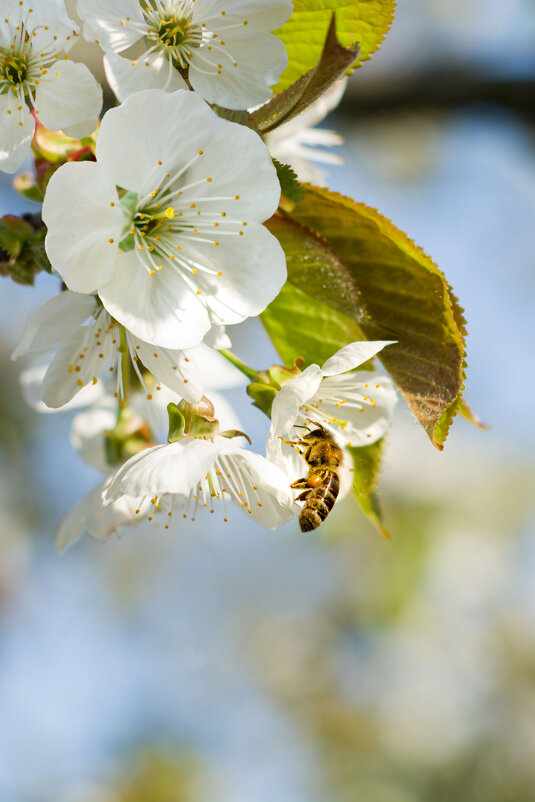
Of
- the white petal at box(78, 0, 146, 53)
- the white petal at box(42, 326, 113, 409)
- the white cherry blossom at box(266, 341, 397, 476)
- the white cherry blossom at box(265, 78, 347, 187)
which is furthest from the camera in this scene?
the white cherry blossom at box(265, 78, 347, 187)

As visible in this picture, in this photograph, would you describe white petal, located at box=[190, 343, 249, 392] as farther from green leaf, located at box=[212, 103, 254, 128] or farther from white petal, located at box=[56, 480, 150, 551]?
green leaf, located at box=[212, 103, 254, 128]

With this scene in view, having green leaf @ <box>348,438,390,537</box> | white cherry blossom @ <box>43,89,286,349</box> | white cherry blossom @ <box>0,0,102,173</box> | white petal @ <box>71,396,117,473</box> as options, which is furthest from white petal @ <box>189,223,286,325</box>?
white petal @ <box>71,396,117,473</box>

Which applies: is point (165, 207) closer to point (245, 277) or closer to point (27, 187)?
point (245, 277)

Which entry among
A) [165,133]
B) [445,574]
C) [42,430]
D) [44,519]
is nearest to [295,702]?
[445,574]

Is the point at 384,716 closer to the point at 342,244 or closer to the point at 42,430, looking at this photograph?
the point at 42,430

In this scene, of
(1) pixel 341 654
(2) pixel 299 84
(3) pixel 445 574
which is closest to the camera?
(2) pixel 299 84

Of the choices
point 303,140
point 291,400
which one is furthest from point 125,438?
point 303,140

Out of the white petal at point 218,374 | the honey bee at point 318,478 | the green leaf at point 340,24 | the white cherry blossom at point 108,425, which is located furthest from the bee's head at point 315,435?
the green leaf at point 340,24
